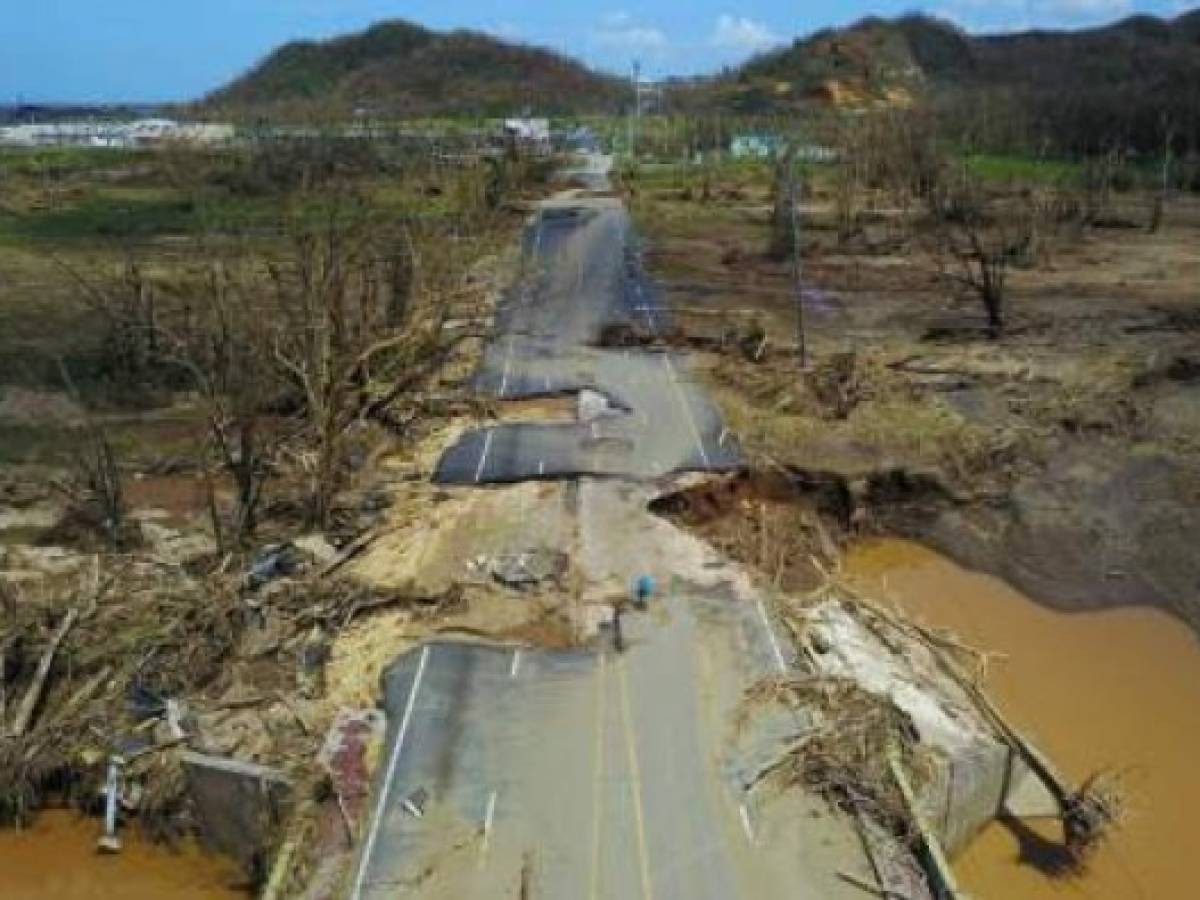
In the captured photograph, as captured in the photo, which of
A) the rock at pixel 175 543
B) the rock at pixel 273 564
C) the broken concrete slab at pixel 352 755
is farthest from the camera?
the rock at pixel 175 543

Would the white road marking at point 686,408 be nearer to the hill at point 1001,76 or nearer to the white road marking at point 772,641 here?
the white road marking at point 772,641

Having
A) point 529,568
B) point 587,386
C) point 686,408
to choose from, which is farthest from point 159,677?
point 587,386

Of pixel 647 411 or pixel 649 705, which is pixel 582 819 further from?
pixel 647 411

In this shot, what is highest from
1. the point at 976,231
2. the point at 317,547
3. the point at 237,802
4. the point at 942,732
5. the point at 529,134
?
the point at 529,134

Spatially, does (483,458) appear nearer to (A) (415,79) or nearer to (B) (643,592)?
(B) (643,592)

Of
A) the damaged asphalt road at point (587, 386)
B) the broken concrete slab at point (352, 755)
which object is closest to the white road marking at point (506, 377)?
the damaged asphalt road at point (587, 386)

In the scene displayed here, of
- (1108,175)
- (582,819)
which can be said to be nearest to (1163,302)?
(1108,175)
